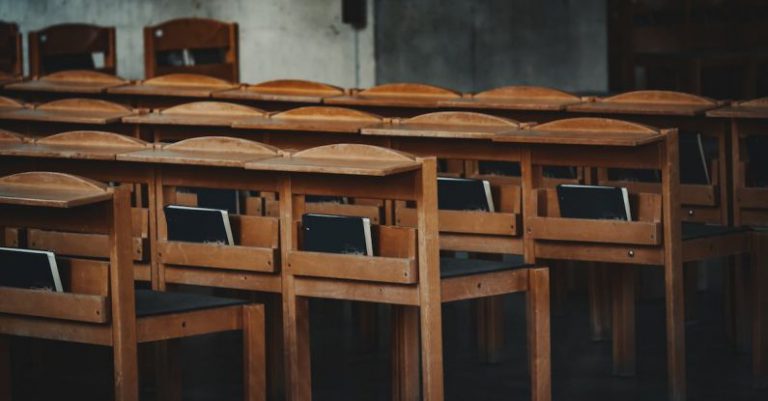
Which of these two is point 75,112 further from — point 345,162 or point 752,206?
point 752,206

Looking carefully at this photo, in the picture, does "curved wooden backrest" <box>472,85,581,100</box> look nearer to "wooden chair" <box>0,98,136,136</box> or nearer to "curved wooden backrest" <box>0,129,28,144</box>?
"wooden chair" <box>0,98,136,136</box>

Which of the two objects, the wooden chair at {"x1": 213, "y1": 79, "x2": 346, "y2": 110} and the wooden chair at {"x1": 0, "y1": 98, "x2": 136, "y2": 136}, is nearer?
the wooden chair at {"x1": 0, "y1": 98, "x2": 136, "y2": 136}

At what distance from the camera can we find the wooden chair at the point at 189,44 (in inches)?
417

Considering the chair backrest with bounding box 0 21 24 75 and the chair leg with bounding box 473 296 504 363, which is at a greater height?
the chair backrest with bounding box 0 21 24 75

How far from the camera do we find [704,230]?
593cm

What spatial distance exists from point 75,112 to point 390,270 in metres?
2.57

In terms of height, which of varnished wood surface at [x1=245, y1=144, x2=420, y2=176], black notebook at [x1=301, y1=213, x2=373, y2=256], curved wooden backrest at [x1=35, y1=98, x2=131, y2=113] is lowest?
black notebook at [x1=301, y1=213, x2=373, y2=256]

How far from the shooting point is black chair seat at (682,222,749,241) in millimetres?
Result: 5793

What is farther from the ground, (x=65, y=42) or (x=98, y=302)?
(x=65, y=42)

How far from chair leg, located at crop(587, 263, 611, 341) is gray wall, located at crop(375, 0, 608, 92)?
455 cm

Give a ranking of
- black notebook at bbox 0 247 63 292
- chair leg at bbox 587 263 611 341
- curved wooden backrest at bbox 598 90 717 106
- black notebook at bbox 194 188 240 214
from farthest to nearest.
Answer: chair leg at bbox 587 263 611 341 → curved wooden backrest at bbox 598 90 717 106 → black notebook at bbox 194 188 240 214 → black notebook at bbox 0 247 63 292

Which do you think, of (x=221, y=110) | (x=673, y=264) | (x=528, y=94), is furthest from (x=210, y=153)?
(x=528, y=94)

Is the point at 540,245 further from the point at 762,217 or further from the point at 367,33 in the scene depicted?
the point at 367,33

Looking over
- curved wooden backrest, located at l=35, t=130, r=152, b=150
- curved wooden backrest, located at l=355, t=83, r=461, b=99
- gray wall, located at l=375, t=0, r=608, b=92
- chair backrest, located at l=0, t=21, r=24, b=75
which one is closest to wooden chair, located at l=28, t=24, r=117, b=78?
chair backrest, located at l=0, t=21, r=24, b=75
